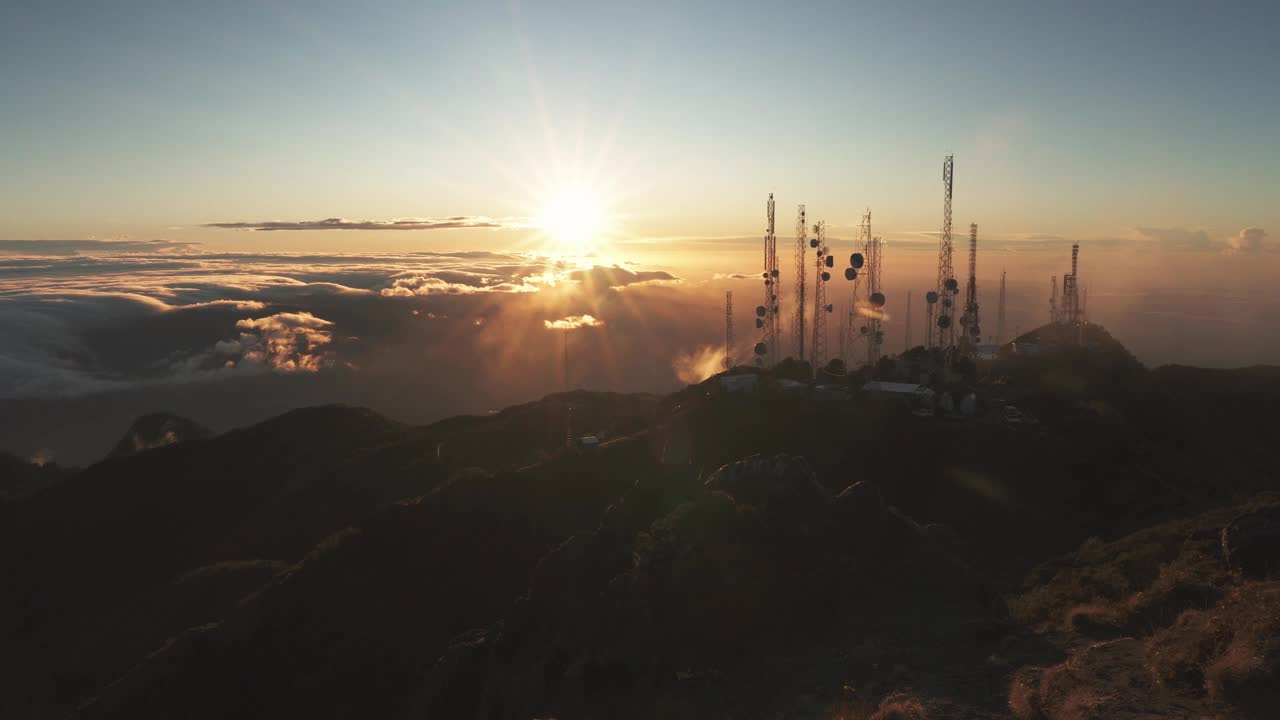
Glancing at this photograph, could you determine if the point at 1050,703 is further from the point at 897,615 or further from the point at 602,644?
the point at 602,644

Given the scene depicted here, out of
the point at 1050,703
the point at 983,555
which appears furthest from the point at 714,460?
the point at 1050,703

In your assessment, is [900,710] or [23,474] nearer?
[900,710]

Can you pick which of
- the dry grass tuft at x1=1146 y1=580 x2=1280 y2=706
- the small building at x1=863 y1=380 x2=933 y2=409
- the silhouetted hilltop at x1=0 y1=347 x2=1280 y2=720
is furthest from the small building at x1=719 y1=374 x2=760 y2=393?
the dry grass tuft at x1=1146 y1=580 x2=1280 y2=706

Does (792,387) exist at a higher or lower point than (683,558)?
lower

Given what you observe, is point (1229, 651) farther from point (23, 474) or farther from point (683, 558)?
point (23, 474)

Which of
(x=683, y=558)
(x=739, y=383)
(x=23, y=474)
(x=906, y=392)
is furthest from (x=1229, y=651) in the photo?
(x=23, y=474)

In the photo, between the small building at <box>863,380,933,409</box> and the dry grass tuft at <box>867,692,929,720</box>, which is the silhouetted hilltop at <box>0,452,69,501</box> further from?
the dry grass tuft at <box>867,692,929,720</box>

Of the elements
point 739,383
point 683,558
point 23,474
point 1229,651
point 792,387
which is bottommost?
point 23,474

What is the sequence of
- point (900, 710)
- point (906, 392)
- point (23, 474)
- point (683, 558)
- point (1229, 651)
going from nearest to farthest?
1. point (1229, 651)
2. point (900, 710)
3. point (683, 558)
4. point (906, 392)
5. point (23, 474)
